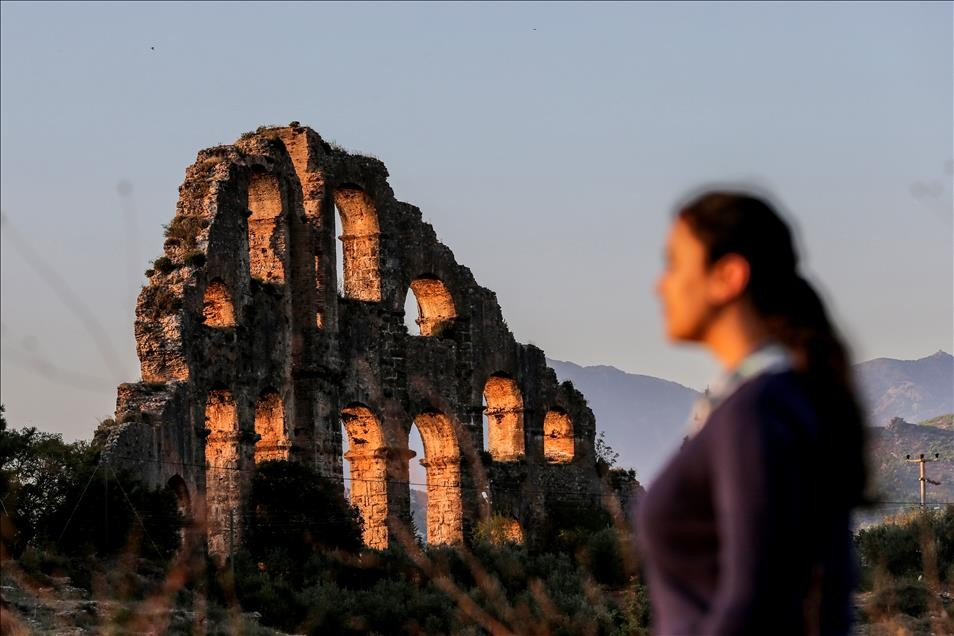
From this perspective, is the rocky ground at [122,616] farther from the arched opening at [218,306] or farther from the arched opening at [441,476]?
the arched opening at [441,476]

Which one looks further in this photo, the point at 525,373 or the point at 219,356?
the point at 525,373

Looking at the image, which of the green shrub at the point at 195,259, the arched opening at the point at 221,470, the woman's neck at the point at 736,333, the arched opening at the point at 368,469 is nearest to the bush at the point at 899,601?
the arched opening at the point at 221,470

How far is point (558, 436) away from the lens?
38.6 m

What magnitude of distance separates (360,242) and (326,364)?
3364 mm

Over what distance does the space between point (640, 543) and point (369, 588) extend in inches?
920

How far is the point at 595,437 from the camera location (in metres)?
39.9

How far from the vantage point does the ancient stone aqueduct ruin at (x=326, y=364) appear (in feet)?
87.0

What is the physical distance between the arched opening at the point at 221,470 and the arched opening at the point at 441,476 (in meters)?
7.29

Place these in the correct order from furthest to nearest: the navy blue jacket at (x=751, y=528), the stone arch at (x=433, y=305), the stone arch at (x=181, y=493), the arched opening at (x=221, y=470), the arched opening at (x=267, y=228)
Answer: the stone arch at (x=433, y=305) < the arched opening at (x=267, y=228) < the arched opening at (x=221, y=470) < the stone arch at (x=181, y=493) < the navy blue jacket at (x=751, y=528)

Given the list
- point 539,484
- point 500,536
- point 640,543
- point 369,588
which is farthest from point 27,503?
point 640,543

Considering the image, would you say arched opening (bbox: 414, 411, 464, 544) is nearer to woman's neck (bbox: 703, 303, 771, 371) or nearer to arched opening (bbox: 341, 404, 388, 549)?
arched opening (bbox: 341, 404, 388, 549)

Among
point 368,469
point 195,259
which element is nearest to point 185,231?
point 195,259

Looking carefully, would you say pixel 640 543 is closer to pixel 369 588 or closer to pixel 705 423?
pixel 705 423

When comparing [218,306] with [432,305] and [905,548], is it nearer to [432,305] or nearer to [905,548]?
[432,305]
